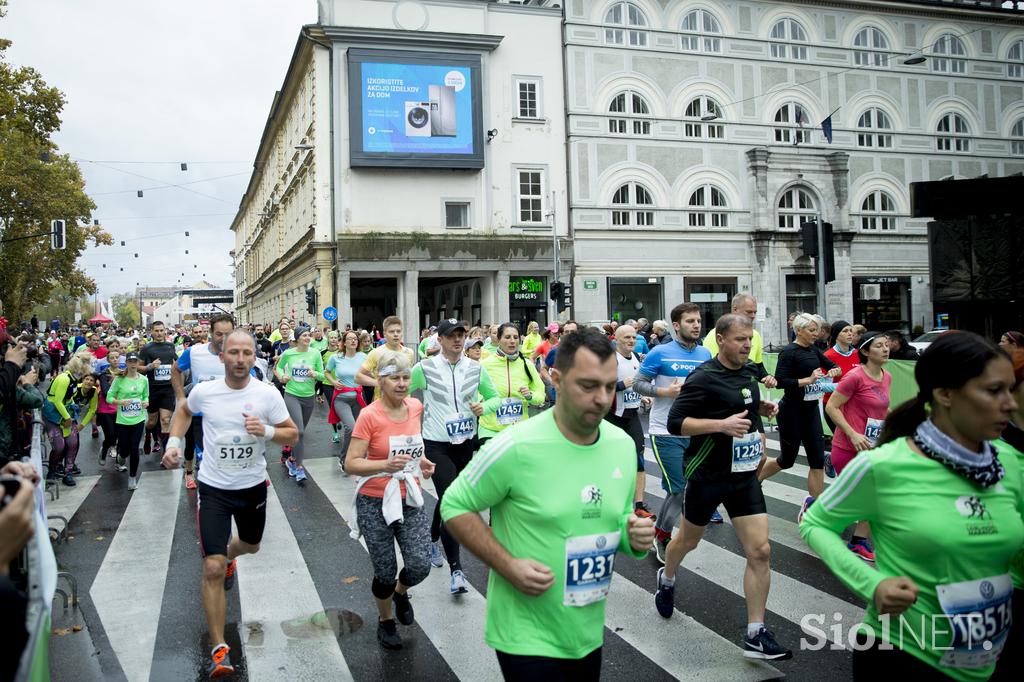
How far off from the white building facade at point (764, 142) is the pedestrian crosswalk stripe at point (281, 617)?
2728cm

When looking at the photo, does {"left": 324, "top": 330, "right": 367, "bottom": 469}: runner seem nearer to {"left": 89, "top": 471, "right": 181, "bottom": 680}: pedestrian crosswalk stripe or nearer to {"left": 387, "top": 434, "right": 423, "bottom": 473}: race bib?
{"left": 89, "top": 471, "right": 181, "bottom": 680}: pedestrian crosswalk stripe

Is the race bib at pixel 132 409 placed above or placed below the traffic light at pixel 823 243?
below

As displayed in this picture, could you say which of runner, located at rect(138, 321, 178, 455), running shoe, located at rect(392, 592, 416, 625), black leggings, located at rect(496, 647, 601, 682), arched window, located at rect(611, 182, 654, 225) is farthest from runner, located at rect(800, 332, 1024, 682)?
arched window, located at rect(611, 182, 654, 225)

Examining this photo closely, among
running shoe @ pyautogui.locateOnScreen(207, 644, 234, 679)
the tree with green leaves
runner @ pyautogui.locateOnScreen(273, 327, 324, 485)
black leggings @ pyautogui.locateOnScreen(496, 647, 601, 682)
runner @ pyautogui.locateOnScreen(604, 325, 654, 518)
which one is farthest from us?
the tree with green leaves

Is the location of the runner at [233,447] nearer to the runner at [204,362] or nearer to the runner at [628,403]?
the runner at [204,362]

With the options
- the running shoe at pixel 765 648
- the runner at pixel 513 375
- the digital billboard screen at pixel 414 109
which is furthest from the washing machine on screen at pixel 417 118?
the running shoe at pixel 765 648

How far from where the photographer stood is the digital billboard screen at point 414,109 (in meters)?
31.2

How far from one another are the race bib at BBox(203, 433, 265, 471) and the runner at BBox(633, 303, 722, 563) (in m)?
3.41

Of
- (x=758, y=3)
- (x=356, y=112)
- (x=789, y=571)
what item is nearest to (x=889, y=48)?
(x=758, y=3)

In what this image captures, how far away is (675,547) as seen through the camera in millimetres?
5199

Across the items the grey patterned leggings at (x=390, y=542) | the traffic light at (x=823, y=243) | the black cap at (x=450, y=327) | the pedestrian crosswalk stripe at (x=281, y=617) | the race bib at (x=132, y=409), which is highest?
the traffic light at (x=823, y=243)

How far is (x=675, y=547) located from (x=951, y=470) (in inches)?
110

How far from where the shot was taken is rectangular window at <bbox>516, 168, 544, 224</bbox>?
110 ft

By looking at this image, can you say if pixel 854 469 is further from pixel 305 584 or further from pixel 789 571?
pixel 305 584
